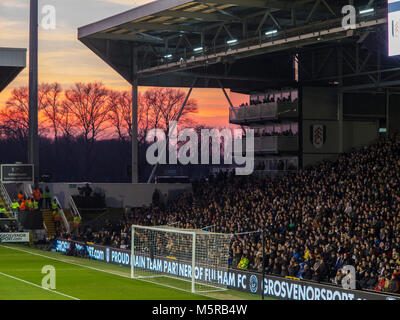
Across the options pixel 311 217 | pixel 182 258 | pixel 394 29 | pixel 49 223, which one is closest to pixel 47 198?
pixel 49 223

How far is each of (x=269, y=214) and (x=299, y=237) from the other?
506cm

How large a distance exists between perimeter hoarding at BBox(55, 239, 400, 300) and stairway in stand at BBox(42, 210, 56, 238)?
10979mm

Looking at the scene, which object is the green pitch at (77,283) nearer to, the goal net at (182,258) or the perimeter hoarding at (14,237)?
the goal net at (182,258)

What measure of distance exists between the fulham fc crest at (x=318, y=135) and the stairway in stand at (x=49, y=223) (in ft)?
60.6

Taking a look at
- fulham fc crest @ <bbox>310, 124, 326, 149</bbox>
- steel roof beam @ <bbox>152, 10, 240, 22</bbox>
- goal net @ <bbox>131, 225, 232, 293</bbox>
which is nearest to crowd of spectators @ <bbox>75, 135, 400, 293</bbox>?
goal net @ <bbox>131, 225, 232, 293</bbox>

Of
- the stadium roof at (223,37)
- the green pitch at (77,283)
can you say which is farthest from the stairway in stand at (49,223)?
the stadium roof at (223,37)

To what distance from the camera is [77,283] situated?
27.7m

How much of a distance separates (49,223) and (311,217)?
23.1 metres

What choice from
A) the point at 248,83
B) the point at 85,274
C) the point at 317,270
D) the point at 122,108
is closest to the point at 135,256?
the point at 85,274

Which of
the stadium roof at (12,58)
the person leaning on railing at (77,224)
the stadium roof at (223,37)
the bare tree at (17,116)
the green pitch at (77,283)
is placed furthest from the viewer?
the bare tree at (17,116)

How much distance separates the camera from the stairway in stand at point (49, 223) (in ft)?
157

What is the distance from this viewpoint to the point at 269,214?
32.9 metres

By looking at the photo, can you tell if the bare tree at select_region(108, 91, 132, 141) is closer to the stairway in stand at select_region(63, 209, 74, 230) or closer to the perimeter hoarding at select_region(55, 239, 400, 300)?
the stairway in stand at select_region(63, 209, 74, 230)

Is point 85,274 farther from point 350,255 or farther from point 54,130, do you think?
point 54,130
